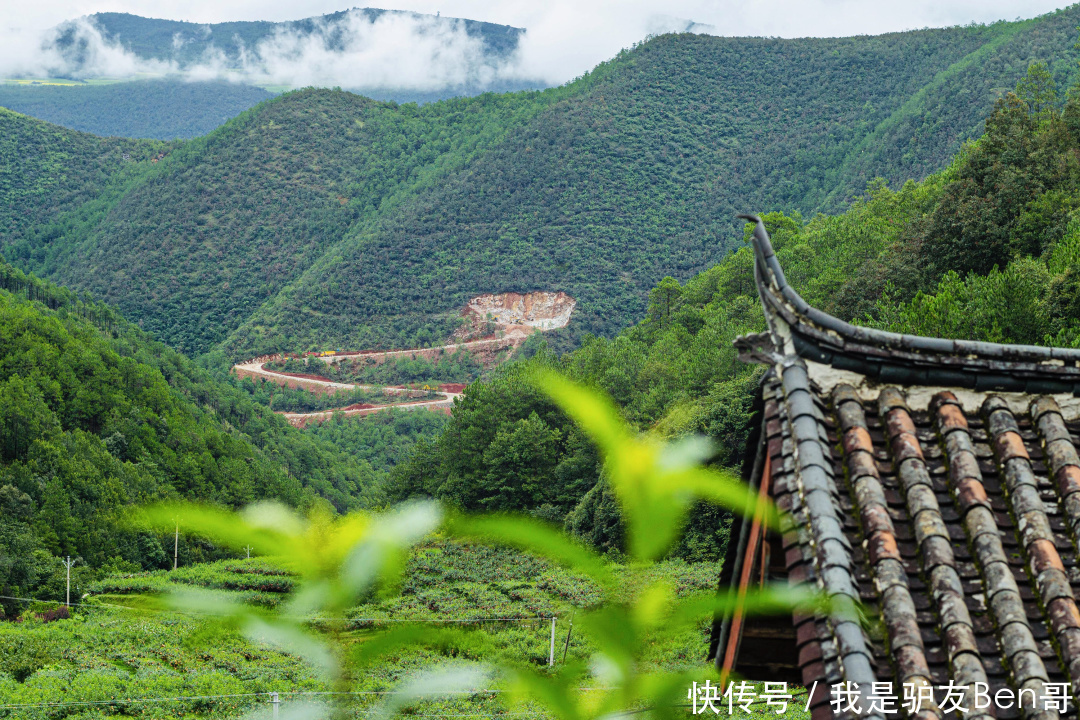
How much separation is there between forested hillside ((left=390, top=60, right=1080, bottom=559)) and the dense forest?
128 ft

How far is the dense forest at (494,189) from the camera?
94.5 metres

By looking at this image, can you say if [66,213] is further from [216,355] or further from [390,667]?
[390,667]

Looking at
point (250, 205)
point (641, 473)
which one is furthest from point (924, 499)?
point (250, 205)

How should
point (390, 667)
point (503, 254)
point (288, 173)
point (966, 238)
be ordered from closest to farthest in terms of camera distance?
point (390, 667) → point (966, 238) → point (503, 254) → point (288, 173)

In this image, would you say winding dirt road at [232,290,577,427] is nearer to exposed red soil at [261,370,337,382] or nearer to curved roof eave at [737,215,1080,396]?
exposed red soil at [261,370,337,382]

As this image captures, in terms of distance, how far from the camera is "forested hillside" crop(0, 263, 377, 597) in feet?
136

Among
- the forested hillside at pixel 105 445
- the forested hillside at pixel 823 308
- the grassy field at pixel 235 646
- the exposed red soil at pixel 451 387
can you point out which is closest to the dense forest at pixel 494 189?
the exposed red soil at pixel 451 387

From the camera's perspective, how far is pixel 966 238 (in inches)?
1165

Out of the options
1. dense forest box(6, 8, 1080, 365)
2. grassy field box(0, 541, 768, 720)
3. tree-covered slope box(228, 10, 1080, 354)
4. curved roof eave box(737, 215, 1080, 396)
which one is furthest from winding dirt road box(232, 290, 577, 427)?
curved roof eave box(737, 215, 1080, 396)

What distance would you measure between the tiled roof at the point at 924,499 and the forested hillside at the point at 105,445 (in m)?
35.8

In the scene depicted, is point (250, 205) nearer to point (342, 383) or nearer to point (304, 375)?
point (304, 375)

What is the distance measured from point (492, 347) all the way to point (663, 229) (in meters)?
22.0

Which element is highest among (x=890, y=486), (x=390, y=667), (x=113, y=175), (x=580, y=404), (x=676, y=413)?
(x=113, y=175)

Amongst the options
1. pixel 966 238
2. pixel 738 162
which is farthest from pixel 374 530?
pixel 738 162
